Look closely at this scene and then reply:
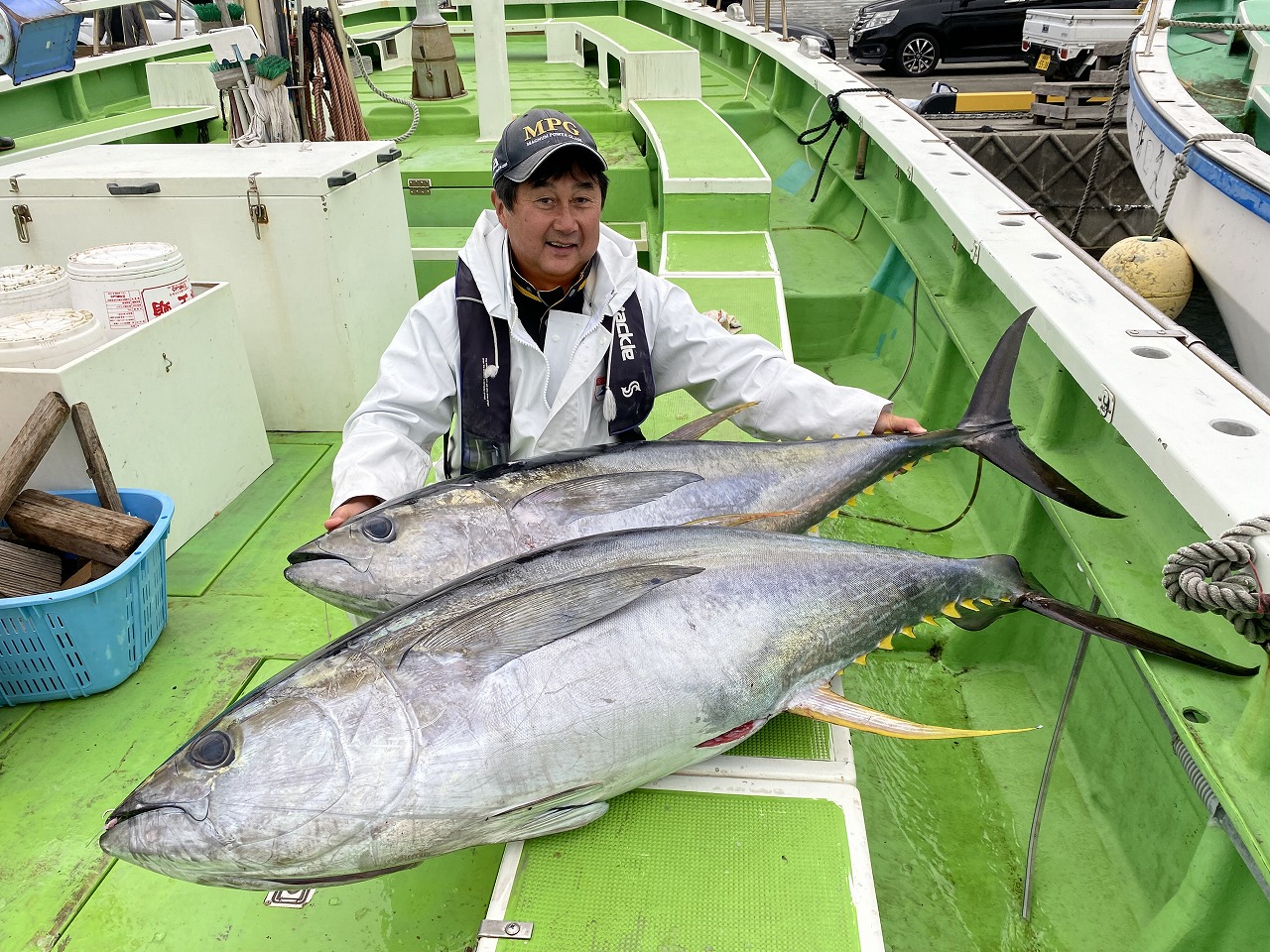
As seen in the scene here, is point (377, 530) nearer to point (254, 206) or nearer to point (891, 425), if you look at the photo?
point (891, 425)

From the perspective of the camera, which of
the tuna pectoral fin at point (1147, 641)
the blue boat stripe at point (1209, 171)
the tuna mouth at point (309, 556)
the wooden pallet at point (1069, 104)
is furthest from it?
the wooden pallet at point (1069, 104)

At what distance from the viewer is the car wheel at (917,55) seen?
51.4 feet

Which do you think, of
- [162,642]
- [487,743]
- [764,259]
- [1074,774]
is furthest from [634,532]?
[764,259]

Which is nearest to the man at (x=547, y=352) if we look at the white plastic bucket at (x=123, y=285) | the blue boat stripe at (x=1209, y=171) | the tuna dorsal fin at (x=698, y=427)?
the tuna dorsal fin at (x=698, y=427)

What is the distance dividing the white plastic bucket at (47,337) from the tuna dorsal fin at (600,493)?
1.72 m

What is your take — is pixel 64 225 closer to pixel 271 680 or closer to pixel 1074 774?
pixel 271 680

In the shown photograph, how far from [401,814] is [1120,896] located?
164cm

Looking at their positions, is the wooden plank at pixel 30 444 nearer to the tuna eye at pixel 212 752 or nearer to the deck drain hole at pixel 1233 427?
the tuna eye at pixel 212 752

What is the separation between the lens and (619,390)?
2.38 metres

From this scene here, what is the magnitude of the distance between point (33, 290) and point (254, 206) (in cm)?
86

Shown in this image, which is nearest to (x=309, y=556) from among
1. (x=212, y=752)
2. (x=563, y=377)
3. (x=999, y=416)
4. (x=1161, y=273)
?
(x=212, y=752)

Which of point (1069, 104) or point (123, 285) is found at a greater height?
point (123, 285)

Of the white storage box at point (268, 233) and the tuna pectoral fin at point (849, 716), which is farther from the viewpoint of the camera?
the white storage box at point (268, 233)

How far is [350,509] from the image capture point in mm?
1946
